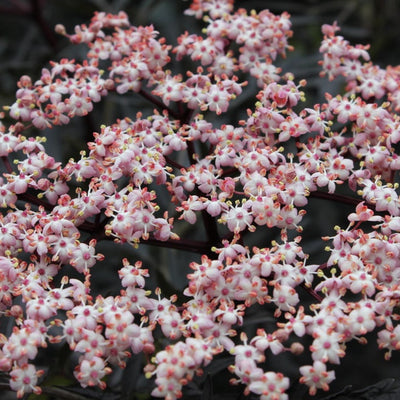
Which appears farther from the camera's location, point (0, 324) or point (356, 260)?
point (0, 324)

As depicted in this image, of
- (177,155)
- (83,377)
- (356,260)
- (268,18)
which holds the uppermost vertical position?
(268,18)

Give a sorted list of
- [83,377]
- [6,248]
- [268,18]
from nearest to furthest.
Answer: [83,377], [6,248], [268,18]

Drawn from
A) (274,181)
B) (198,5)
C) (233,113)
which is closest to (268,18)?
(198,5)

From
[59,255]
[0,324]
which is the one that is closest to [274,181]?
[59,255]

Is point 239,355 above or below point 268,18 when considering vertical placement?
below

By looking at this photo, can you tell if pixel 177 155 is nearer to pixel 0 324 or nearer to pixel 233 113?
pixel 233 113

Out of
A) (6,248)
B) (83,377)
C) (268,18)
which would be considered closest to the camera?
(83,377)

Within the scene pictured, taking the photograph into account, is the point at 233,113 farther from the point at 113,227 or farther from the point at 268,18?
the point at 113,227
